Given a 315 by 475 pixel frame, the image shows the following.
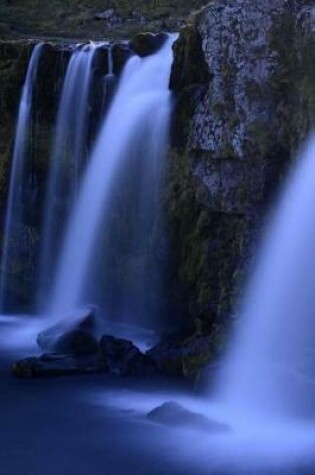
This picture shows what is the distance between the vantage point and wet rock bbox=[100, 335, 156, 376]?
49.6 feet

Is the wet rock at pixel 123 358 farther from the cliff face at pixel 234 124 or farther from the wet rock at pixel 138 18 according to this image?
the wet rock at pixel 138 18

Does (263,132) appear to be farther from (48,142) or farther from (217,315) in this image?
(48,142)

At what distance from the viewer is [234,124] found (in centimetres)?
1645

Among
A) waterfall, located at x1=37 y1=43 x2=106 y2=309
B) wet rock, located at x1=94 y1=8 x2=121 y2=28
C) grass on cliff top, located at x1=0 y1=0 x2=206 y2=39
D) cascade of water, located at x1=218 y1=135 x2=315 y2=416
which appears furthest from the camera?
wet rock, located at x1=94 y1=8 x2=121 y2=28

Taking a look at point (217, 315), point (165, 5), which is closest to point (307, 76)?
point (217, 315)

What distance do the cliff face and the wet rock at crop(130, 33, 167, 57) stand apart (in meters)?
2.09

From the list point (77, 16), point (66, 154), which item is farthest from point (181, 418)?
point (77, 16)

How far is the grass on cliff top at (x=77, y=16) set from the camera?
3547 cm

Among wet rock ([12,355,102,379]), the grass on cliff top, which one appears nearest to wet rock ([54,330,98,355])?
wet rock ([12,355,102,379])

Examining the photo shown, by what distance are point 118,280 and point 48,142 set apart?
440 cm

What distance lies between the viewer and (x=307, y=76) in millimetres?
15359

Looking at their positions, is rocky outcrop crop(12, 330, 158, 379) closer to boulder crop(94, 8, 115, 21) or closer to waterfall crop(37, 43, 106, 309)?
waterfall crop(37, 43, 106, 309)

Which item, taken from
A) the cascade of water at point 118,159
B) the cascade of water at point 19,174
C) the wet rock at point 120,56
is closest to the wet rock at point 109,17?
the cascade of water at point 19,174

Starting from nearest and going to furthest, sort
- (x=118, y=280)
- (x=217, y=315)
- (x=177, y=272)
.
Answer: (x=217, y=315), (x=177, y=272), (x=118, y=280)
